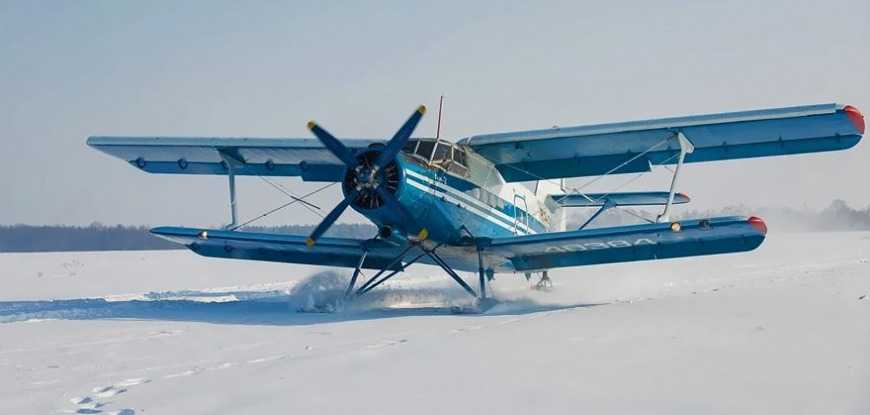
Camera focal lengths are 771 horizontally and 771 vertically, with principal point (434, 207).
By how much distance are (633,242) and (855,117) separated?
390 centimetres

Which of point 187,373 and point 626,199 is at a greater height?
point 626,199

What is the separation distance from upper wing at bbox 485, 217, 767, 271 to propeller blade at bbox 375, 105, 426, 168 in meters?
2.64

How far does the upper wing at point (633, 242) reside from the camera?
38.7 ft

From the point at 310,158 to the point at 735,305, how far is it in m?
8.90

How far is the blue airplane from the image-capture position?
38.7ft

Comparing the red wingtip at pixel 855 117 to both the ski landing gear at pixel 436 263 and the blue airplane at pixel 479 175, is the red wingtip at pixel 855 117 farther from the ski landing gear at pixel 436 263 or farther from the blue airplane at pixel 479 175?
the ski landing gear at pixel 436 263

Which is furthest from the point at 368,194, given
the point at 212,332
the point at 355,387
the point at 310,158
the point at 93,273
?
the point at 93,273

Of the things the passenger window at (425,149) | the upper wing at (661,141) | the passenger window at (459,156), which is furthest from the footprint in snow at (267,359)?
the upper wing at (661,141)

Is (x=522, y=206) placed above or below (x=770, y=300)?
above

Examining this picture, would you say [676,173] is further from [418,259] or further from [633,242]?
[418,259]

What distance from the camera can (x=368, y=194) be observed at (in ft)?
37.8

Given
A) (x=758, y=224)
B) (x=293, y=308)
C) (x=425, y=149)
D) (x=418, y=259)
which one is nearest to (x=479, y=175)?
(x=425, y=149)

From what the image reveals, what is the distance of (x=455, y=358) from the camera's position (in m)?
6.45

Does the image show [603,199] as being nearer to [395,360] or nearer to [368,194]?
[368,194]
